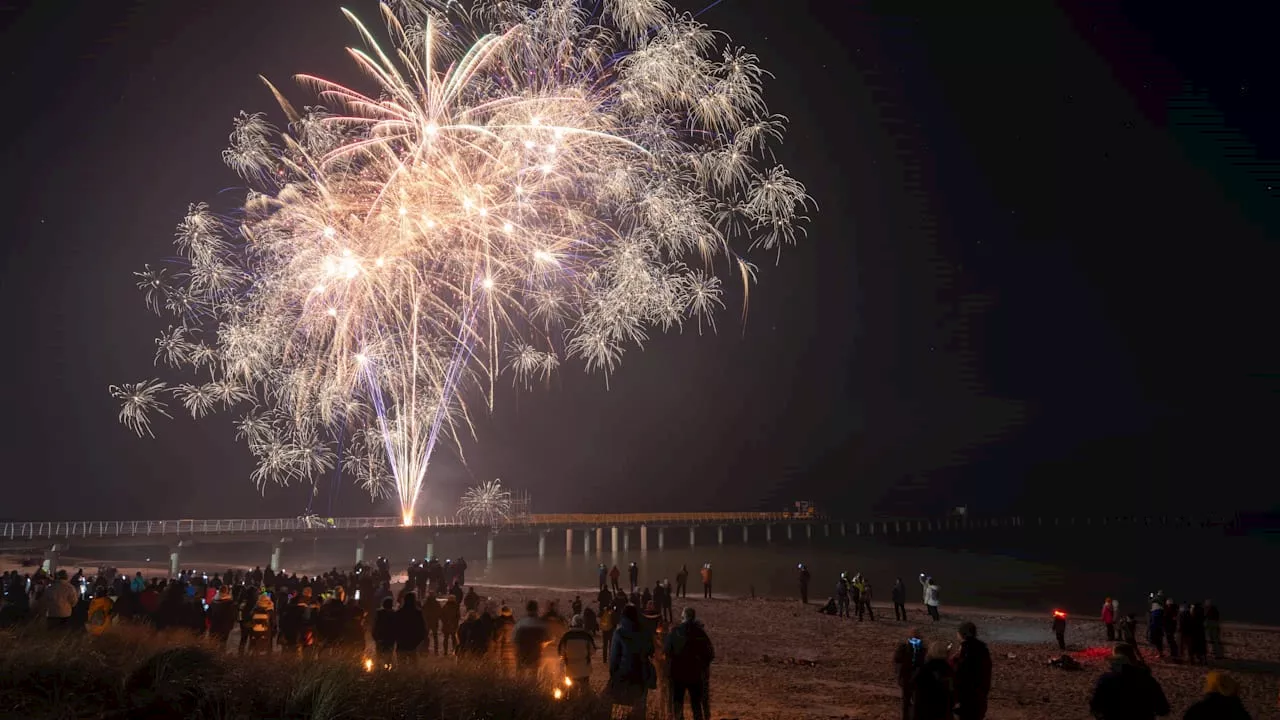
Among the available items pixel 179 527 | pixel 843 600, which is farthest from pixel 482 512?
pixel 843 600

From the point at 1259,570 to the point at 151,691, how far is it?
9814cm

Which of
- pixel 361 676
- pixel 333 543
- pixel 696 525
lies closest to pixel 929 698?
pixel 361 676

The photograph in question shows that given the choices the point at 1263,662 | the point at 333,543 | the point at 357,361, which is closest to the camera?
the point at 1263,662

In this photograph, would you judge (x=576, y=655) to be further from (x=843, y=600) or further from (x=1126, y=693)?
(x=843, y=600)

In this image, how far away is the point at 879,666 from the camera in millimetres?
18297

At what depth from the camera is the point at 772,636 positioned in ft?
77.5

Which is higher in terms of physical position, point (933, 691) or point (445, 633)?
point (933, 691)

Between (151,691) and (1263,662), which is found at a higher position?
(151,691)

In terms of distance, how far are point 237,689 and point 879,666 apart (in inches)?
573

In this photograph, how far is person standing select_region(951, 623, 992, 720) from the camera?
811 centimetres

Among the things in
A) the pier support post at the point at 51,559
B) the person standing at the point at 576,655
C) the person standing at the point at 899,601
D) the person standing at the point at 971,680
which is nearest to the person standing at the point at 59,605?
the person standing at the point at 576,655

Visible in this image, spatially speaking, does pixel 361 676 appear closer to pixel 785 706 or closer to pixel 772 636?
pixel 785 706

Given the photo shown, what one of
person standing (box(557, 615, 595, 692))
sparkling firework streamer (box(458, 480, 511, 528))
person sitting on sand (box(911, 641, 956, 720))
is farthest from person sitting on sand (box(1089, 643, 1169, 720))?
sparkling firework streamer (box(458, 480, 511, 528))

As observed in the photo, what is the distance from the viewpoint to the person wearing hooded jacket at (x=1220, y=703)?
241 inches
